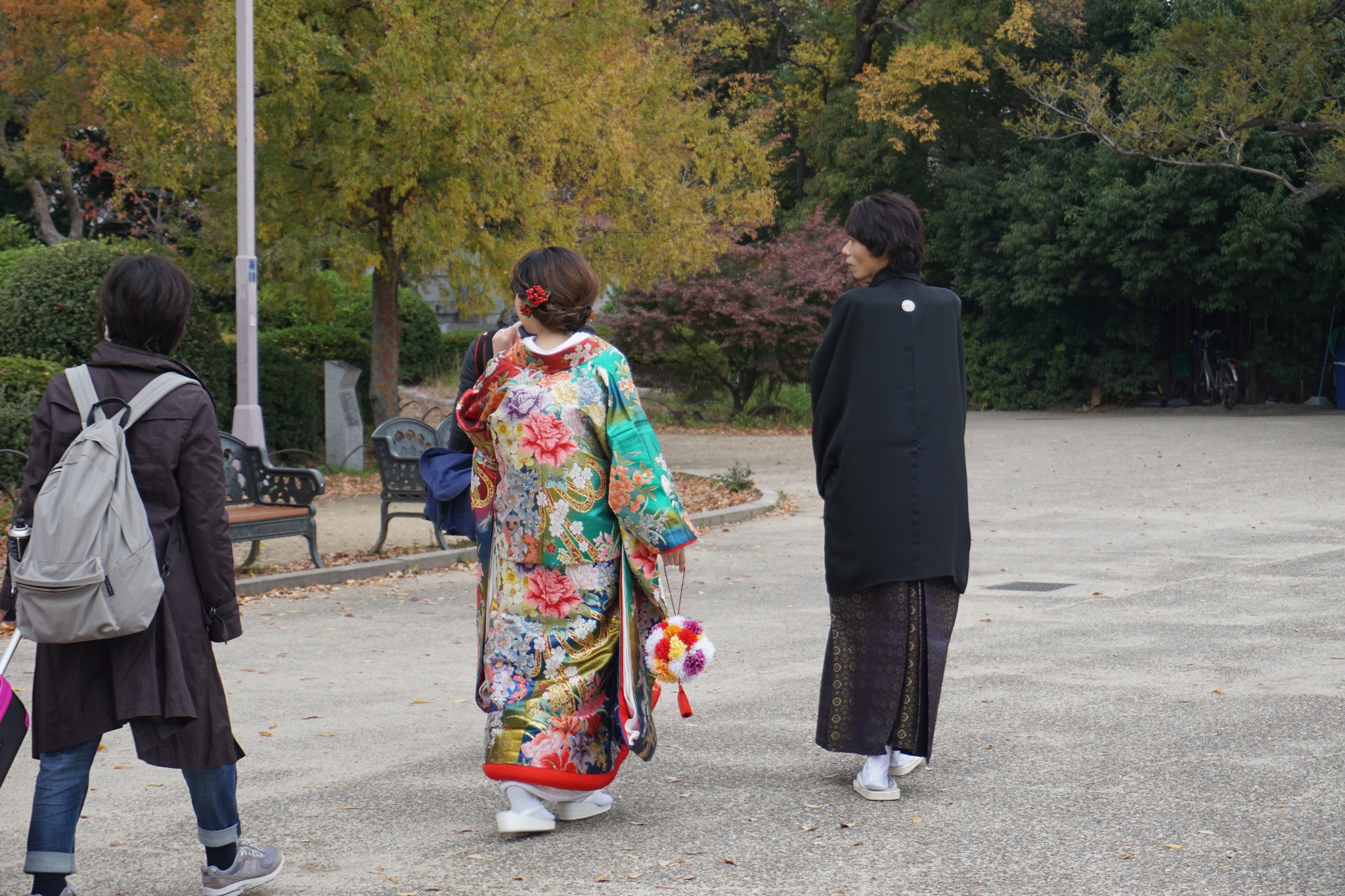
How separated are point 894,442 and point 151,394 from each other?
2291 millimetres

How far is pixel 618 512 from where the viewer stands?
159 inches

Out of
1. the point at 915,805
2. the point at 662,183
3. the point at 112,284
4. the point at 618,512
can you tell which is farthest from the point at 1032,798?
the point at 662,183

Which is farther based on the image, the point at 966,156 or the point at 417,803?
the point at 966,156

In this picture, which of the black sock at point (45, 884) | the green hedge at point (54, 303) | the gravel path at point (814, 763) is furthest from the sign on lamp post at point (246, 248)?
the black sock at point (45, 884)

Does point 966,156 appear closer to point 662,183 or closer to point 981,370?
point 981,370

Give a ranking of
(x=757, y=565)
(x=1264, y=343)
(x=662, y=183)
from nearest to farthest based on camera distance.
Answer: (x=757, y=565)
(x=662, y=183)
(x=1264, y=343)

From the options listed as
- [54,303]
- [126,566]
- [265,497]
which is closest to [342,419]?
[54,303]

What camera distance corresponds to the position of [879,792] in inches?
173

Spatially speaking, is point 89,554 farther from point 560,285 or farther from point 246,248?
point 246,248

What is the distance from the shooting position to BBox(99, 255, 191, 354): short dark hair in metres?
3.38

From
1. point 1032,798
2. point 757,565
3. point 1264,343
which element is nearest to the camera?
point 1032,798

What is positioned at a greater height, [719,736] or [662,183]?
[662,183]

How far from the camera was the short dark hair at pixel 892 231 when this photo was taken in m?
4.50

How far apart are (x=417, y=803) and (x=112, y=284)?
1963 mm
